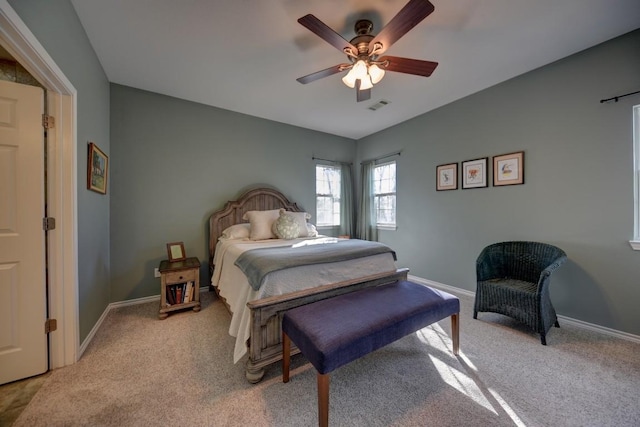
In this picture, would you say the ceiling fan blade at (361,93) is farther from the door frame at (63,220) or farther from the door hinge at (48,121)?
the door hinge at (48,121)

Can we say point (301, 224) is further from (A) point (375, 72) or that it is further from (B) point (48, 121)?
(B) point (48, 121)

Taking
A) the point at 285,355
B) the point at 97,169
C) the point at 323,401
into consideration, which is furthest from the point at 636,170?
the point at 97,169

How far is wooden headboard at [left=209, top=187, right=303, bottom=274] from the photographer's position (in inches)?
131

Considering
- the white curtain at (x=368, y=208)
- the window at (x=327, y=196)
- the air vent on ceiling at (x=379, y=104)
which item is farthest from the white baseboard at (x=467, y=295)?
the air vent on ceiling at (x=379, y=104)

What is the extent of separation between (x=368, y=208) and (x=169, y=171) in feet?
11.1

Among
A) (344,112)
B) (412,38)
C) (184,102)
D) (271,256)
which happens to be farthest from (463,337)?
(184,102)

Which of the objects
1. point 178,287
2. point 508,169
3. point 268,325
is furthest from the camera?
point 508,169

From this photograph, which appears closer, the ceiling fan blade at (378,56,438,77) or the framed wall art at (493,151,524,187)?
the ceiling fan blade at (378,56,438,77)

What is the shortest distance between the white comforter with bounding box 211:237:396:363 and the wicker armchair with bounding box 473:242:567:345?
1039 millimetres

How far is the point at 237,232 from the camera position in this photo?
3.18 meters

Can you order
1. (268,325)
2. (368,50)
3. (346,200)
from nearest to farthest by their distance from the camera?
(268,325) → (368,50) → (346,200)

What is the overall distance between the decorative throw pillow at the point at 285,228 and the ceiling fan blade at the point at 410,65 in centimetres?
207

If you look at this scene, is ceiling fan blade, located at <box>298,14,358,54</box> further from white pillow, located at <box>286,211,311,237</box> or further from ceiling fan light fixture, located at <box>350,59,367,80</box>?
white pillow, located at <box>286,211,311,237</box>

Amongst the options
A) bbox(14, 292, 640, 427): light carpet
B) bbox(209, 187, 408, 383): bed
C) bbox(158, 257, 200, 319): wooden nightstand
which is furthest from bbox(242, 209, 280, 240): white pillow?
bbox(14, 292, 640, 427): light carpet
